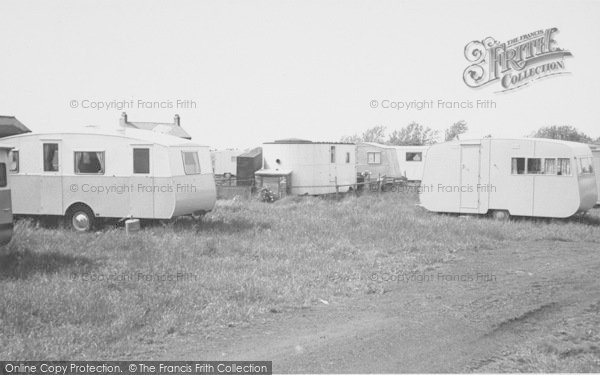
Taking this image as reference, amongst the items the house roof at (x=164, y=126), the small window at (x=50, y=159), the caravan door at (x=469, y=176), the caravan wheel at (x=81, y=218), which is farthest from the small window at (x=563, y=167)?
the house roof at (x=164, y=126)

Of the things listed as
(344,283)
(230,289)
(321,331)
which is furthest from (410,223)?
(321,331)

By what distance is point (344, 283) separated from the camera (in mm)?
9328

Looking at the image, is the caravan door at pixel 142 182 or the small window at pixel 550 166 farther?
the small window at pixel 550 166

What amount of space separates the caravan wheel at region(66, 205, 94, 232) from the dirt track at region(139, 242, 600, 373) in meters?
7.92

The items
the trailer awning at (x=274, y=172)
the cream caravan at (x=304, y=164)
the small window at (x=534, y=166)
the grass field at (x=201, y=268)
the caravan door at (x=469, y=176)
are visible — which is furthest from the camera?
the cream caravan at (x=304, y=164)

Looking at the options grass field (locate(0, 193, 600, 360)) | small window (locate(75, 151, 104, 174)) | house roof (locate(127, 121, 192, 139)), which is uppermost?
house roof (locate(127, 121, 192, 139))

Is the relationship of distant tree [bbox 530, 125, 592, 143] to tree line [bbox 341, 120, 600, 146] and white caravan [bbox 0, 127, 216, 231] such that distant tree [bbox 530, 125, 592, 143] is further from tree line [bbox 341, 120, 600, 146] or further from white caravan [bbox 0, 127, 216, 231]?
white caravan [bbox 0, 127, 216, 231]

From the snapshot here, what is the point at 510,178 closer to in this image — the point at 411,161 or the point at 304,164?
the point at 304,164

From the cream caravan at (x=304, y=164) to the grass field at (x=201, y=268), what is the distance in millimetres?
7398

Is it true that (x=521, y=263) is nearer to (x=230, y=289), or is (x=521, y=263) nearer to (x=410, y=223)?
(x=410, y=223)

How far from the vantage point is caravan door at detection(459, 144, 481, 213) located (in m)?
17.7

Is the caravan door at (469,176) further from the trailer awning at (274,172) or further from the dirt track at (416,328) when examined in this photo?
the trailer awning at (274,172)

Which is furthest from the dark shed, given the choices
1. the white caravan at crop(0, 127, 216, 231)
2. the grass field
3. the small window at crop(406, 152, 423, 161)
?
the white caravan at crop(0, 127, 216, 231)

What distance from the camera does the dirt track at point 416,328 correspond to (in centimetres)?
584
